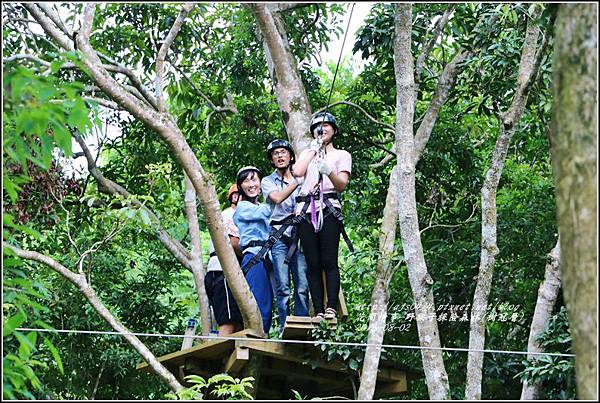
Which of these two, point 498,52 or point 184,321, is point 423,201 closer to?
point 498,52

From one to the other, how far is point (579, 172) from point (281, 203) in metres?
3.72

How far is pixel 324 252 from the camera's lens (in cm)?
598

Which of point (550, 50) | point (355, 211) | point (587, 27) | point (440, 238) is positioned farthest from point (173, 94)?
point (587, 27)

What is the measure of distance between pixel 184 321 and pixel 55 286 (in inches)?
56.2

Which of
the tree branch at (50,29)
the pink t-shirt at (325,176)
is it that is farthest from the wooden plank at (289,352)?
the tree branch at (50,29)

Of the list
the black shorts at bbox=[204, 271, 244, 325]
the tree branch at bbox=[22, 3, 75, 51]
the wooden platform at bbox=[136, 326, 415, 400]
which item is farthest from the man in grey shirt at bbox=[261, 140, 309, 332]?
the tree branch at bbox=[22, 3, 75, 51]

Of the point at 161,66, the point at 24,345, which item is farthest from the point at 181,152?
the point at 24,345

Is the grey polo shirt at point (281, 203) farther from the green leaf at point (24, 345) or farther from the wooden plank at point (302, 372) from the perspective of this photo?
the green leaf at point (24, 345)

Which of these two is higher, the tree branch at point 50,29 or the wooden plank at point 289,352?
the tree branch at point 50,29

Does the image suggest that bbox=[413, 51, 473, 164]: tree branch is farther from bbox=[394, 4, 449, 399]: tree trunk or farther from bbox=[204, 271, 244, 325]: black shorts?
bbox=[204, 271, 244, 325]: black shorts

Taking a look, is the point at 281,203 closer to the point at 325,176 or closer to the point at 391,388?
the point at 325,176

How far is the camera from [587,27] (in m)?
2.65

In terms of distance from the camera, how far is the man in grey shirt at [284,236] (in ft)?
20.1

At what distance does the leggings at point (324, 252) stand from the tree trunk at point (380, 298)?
0.29 m
